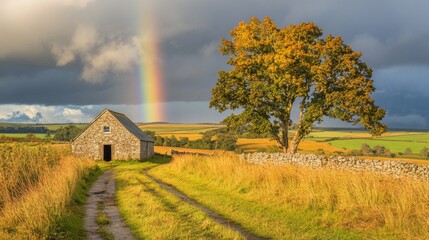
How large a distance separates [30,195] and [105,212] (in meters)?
2.81

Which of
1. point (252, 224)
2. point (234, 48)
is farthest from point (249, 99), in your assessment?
point (252, 224)

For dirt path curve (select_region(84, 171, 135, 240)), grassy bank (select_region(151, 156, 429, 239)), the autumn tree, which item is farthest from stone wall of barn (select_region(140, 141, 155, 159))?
grassy bank (select_region(151, 156, 429, 239))

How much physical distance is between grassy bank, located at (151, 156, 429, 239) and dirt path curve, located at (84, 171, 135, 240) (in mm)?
3762

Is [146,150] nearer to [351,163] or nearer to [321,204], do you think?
[351,163]

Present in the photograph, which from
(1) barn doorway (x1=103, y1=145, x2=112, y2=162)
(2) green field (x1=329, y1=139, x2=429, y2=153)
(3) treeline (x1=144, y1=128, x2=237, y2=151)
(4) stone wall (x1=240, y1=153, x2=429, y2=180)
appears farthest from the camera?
(3) treeline (x1=144, y1=128, x2=237, y2=151)

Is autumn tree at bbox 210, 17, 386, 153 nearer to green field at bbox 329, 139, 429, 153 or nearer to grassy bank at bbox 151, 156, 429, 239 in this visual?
grassy bank at bbox 151, 156, 429, 239

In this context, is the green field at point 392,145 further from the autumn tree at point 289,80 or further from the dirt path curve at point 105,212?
the dirt path curve at point 105,212

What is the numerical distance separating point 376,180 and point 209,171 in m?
12.9

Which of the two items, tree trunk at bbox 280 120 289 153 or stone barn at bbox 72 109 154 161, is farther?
stone barn at bbox 72 109 154 161

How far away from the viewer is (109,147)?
5962 centimetres

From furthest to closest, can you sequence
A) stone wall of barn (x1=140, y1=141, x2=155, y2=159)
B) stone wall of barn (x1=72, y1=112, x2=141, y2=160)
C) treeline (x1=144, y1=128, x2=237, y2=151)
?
treeline (x1=144, y1=128, x2=237, y2=151), stone wall of barn (x1=140, y1=141, x2=155, y2=159), stone wall of barn (x1=72, y1=112, x2=141, y2=160)

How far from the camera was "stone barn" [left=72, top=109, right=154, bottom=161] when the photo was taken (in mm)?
57656

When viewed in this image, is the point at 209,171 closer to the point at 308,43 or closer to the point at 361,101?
the point at 361,101

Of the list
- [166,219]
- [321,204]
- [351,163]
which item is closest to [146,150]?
[351,163]
